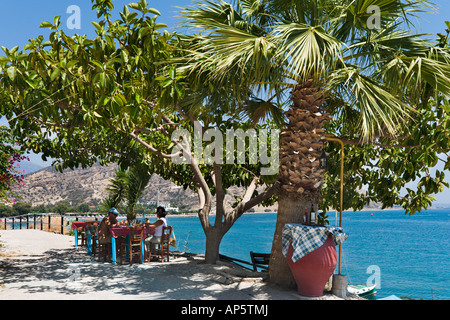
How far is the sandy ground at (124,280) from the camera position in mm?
5648

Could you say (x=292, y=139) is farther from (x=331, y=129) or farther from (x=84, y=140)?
(x=84, y=140)

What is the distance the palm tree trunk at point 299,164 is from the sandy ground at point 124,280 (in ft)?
1.95

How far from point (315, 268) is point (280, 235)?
96 centimetres

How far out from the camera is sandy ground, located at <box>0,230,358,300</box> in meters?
5.65

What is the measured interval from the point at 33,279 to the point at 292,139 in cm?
522

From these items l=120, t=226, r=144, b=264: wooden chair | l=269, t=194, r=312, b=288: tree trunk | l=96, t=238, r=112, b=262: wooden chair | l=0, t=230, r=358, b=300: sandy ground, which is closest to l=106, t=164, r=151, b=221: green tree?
l=0, t=230, r=358, b=300: sandy ground

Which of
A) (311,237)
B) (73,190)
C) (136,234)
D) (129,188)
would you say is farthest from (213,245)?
(73,190)

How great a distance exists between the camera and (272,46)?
16.2 feet

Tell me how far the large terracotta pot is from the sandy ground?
0.21 m

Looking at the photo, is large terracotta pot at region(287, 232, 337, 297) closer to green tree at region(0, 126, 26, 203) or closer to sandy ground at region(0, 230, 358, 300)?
sandy ground at region(0, 230, 358, 300)

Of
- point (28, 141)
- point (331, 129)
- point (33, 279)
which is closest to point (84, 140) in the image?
point (28, 141)

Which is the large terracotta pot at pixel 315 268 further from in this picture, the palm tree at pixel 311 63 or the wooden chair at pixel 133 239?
the wooden chair at pixel 133 239

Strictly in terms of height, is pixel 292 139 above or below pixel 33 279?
above

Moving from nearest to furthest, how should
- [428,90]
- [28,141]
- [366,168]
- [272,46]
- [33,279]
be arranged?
[272,46] → [428,90] → [33,279] → [366,168] → [28,141]
